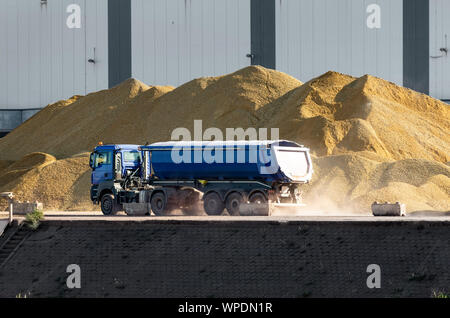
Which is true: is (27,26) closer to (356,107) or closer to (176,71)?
(176,71)

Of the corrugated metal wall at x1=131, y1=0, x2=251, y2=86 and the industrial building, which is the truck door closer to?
the industrial building

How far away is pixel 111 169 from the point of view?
3092cm

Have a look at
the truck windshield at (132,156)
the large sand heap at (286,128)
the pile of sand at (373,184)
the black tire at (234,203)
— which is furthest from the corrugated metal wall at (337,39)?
the black tire at (234,203)

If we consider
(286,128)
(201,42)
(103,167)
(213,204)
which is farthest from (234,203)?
(201,42)

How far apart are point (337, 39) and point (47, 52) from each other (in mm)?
21786

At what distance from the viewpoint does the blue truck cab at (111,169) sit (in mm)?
30750

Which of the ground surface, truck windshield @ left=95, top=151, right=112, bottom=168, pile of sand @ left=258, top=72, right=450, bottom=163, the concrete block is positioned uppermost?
pile of sand @ left=258, top=72, right=450, bottom=163

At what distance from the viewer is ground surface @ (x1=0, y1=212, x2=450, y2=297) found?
18734 millimetres

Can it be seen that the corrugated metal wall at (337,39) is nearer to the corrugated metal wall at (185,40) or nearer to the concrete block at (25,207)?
the corrugated metal wall at (185,40)

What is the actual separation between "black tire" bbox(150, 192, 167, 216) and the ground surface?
6.71 m

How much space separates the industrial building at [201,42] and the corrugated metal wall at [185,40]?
0.07 meters

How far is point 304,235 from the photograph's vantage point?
20.6 metres

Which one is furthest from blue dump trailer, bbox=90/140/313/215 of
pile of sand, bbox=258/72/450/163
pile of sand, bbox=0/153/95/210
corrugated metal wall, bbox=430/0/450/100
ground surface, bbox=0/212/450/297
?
corrugated metal wall, bbox=430/0/450/100

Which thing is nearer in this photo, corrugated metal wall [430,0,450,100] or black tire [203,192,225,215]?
black tire [203,192,225,215]
